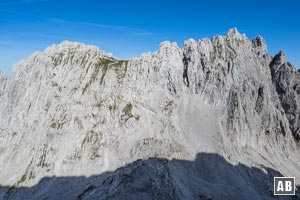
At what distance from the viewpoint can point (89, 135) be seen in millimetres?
115688

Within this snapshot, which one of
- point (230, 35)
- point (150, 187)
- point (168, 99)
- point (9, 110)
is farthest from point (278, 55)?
point (9, 110)

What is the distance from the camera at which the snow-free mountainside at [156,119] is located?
106m

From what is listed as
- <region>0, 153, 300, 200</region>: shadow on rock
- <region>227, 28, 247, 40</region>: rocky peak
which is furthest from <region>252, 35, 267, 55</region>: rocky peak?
<region>0, 153, 300, 200</region>: shadow on rock

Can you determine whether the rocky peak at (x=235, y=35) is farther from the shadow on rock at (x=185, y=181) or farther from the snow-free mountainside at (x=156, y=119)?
the shadow on rock at (x=185, y=181)

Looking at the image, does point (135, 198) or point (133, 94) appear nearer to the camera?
point (135, 198)

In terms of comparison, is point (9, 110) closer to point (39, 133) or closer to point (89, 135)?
point (39, 133)

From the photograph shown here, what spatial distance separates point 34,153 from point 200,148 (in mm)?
55147

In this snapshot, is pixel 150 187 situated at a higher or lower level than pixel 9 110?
lower

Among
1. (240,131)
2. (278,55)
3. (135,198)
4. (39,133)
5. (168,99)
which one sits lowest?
(135,198)

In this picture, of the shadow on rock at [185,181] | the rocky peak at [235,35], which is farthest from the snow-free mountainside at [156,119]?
the rocky peak at [235,35]

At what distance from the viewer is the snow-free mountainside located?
348 ft

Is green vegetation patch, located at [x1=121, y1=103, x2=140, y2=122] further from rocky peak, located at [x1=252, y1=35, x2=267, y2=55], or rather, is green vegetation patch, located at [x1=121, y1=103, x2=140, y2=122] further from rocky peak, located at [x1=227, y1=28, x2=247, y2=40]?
rocky peak, located at [x1=252, y1=35, x2=267, y2=55]

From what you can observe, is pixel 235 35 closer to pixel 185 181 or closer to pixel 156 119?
pixel 156 119

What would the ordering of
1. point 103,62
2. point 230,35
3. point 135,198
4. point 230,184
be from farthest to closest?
point 230,35 < point 103,62 < point 230,184 < point 135,198
